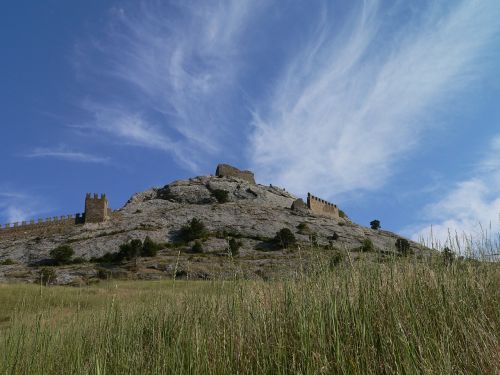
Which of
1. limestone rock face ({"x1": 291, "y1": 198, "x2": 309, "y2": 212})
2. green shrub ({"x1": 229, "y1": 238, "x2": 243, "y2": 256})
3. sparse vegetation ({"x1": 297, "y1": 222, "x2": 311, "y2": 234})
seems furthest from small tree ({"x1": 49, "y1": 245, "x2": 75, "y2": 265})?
limestone rock face ({"x1": 291, "y1": 198, "x2": 309, "y2": 212})

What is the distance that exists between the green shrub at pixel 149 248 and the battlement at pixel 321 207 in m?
25.3

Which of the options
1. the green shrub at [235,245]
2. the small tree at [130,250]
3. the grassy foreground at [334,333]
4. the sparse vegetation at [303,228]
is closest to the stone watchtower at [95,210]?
the small tree at [130,250]

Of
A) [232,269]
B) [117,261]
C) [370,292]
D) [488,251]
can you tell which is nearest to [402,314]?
[370,292]

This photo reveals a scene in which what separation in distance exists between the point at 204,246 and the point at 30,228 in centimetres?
2449

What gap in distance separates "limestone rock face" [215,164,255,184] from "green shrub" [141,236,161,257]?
27.6 meters

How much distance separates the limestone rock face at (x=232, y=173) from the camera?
7025cm

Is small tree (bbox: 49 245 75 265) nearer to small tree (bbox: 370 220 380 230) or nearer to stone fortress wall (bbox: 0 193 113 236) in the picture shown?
stone fortress wall (bbox: 0 193 113 236)

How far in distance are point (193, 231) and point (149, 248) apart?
6.57m

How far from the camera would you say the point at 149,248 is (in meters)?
42.4

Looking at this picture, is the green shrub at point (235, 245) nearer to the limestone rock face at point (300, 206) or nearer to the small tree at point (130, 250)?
the small tree at point (130, 250)

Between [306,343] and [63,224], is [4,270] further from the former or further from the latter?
[306,343]

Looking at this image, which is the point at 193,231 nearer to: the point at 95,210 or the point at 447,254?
the point at 95,210

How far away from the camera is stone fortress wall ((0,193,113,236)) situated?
53.0 m

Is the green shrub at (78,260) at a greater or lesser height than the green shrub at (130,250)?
lesser
